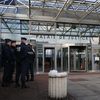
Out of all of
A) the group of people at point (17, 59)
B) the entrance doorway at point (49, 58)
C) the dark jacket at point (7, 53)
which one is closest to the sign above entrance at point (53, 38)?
the entrance doorway at point (49, 58)

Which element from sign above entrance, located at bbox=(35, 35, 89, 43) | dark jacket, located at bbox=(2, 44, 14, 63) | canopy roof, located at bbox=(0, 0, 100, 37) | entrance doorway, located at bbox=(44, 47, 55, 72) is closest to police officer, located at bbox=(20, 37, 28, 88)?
dark jacket, located at bbox=(2, 44, 14, 63)

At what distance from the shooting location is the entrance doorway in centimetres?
2256

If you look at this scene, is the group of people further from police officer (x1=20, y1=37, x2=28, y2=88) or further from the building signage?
the building signage

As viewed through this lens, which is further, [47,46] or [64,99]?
[47,46]

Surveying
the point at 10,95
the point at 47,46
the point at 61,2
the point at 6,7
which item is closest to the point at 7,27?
the point at 6,7

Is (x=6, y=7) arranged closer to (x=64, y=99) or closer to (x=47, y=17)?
(x=47, y=17)

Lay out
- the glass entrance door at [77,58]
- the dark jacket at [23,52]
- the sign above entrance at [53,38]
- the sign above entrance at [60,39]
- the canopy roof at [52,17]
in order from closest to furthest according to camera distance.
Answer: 1. the dark jacket at [23,52]
2. the canopy roof at [52,17]
3. the sign above entrance at [53,38]
4. the glass entrance door at [77,58]
5. the sign above entrance at [60,39]

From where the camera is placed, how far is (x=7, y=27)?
23672 mm

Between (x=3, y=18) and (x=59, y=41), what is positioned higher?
(x=3, y=18)

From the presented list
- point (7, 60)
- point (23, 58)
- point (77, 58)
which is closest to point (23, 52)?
point (23, 58)

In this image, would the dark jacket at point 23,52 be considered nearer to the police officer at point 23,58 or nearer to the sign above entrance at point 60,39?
the police officer at point 23,58

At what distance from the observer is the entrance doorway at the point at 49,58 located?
22.6 m

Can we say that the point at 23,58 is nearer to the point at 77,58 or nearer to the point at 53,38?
the point at 77,58

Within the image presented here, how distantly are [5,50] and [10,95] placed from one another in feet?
8.01
